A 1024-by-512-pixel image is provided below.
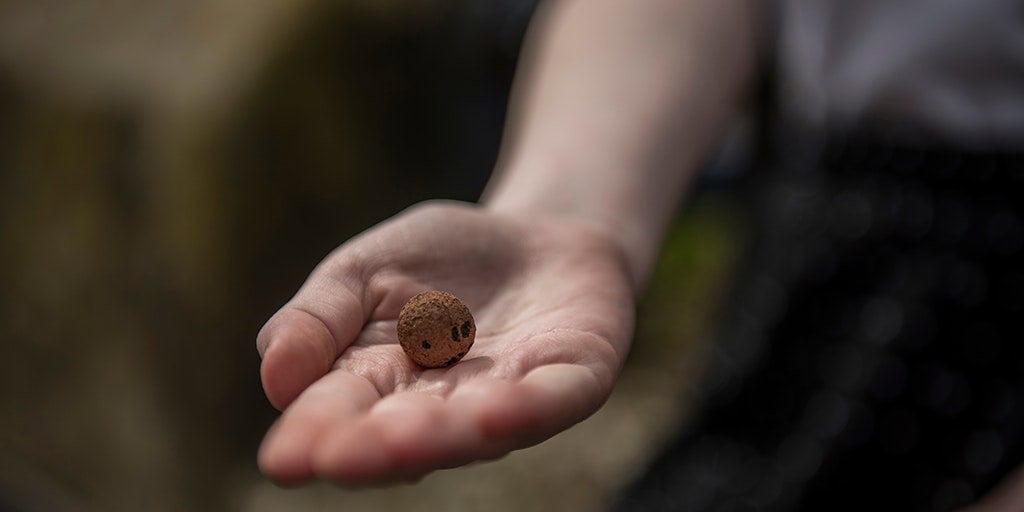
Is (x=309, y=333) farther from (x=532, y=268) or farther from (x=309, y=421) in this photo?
(x=532, y=268)

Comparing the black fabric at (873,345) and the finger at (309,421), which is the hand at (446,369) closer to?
the finger at (309,421)

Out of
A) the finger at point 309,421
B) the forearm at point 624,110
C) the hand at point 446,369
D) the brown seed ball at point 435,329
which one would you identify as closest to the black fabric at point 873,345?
the forearm at point 624,110

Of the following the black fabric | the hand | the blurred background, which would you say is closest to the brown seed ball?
the hand

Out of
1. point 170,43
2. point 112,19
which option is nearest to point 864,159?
point 170,43

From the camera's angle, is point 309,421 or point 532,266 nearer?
point 309,421

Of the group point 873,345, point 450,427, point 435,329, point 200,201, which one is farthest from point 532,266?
point 200,201

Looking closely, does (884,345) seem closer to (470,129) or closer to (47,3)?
(470,129)

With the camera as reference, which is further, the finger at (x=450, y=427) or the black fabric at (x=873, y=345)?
the black fabric at (x=873, y=345)
